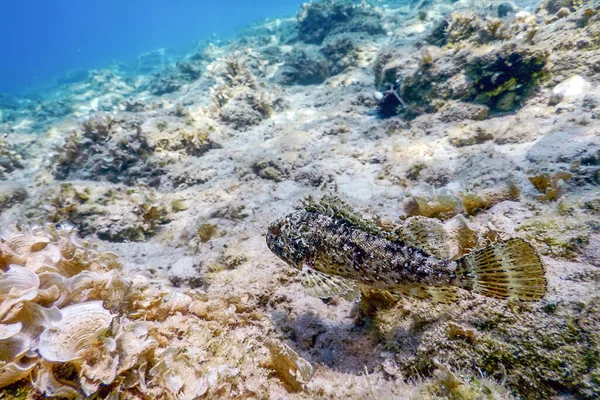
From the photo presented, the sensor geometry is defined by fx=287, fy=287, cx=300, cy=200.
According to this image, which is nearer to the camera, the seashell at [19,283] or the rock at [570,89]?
the seashell at [19,283]

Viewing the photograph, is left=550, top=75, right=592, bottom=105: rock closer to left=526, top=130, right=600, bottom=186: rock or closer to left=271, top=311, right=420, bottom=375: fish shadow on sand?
left=526, top=130, right=600, bottom=186: rock

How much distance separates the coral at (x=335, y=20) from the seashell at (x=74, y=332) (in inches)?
686

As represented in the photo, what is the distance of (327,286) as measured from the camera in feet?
8.32

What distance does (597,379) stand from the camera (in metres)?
1.69

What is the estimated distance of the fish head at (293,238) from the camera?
9.43 ft

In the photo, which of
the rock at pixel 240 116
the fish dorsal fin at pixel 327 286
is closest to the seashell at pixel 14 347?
the fish dorsal fin at pixel 327 286

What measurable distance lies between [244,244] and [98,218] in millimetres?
3536

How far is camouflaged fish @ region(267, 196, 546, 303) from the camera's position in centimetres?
195

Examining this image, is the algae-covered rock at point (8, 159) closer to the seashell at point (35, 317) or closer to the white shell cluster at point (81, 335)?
the white shell cluster at point (81, 335)

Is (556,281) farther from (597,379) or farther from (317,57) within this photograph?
(317,57)

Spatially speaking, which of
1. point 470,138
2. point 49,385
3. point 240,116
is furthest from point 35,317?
point 240,116

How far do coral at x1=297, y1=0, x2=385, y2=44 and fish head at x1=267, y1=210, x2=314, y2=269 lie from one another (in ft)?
52.5

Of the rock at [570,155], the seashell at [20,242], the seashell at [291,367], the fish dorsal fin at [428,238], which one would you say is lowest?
the seashell at [291,367]

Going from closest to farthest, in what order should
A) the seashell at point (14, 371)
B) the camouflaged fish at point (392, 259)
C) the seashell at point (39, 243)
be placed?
the seashell at point (14, 371) < the camouflaged fish at point (392, 259) < the seashell at point (39, 243)
